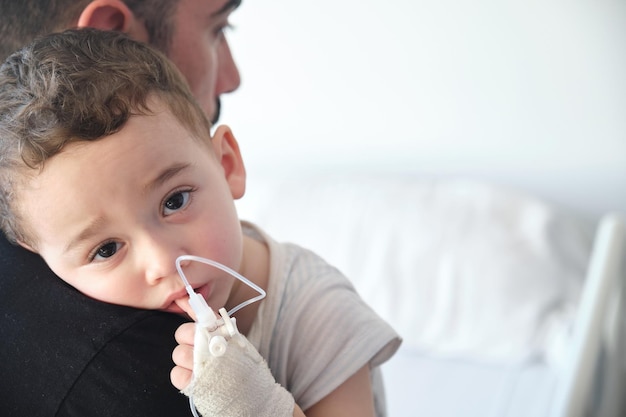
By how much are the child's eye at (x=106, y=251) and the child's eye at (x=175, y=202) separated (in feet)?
0.22

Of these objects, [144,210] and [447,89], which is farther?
[447,89]

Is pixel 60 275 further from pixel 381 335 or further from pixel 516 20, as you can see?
pixel 516 20

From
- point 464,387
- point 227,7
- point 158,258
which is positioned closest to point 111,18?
point 227,7

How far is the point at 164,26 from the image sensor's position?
1.17 metres

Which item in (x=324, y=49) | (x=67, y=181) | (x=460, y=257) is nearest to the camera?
(x=67, y=181)

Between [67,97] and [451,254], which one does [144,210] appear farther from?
[451,254]

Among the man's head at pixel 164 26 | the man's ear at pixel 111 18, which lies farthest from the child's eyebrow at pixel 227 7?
the man's ear at pixel 111 18

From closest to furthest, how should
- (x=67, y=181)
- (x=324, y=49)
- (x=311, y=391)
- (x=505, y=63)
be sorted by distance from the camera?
(x=67, y=181), (x=311, y=391), (x=505, y=63), (x=324, y=49)

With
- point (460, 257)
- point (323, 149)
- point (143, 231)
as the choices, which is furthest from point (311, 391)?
point (323, 149)

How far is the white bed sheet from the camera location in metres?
1.83

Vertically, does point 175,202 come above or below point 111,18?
below

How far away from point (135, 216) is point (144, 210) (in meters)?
0.01

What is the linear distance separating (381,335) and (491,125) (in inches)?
61.6

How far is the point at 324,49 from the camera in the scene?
2.54 meters
